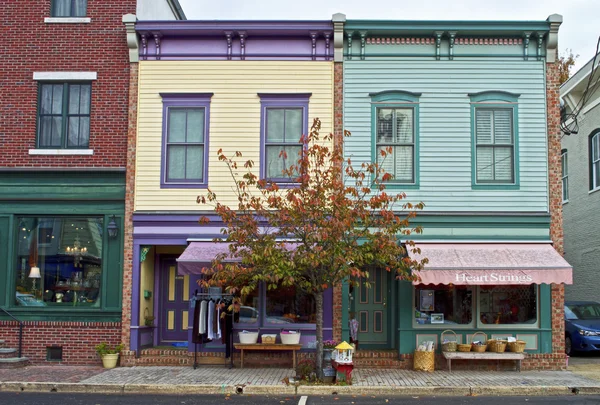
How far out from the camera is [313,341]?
14.9 metres

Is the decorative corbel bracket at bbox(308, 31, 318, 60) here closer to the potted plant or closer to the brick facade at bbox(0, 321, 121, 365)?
the brick facade at bbox(0, 321, 121, 365)

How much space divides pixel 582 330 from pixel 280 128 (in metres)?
9.37

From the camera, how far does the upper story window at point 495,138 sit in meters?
15.1

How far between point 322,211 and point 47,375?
643cm

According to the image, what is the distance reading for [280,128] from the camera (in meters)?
15.4

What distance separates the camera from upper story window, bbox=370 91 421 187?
15203 millimetres

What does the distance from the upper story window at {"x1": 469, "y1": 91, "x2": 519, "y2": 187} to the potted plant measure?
8697 mm

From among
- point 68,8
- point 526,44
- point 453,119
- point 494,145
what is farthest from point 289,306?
point 68,8

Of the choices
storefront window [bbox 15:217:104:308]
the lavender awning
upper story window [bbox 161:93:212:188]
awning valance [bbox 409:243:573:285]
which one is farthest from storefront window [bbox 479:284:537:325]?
storefront window [bbox 15:217:104:308]

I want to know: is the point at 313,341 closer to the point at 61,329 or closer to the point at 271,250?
the point at 271,250

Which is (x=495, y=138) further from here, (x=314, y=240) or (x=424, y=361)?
(x=314, y=240)

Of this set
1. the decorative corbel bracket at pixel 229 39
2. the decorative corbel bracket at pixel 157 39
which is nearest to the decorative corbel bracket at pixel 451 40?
the decorative corbel bracket at pixel 229 39

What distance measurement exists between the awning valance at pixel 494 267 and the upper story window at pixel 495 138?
176cm

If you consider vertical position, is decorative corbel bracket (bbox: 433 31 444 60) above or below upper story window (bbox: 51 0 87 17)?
below
